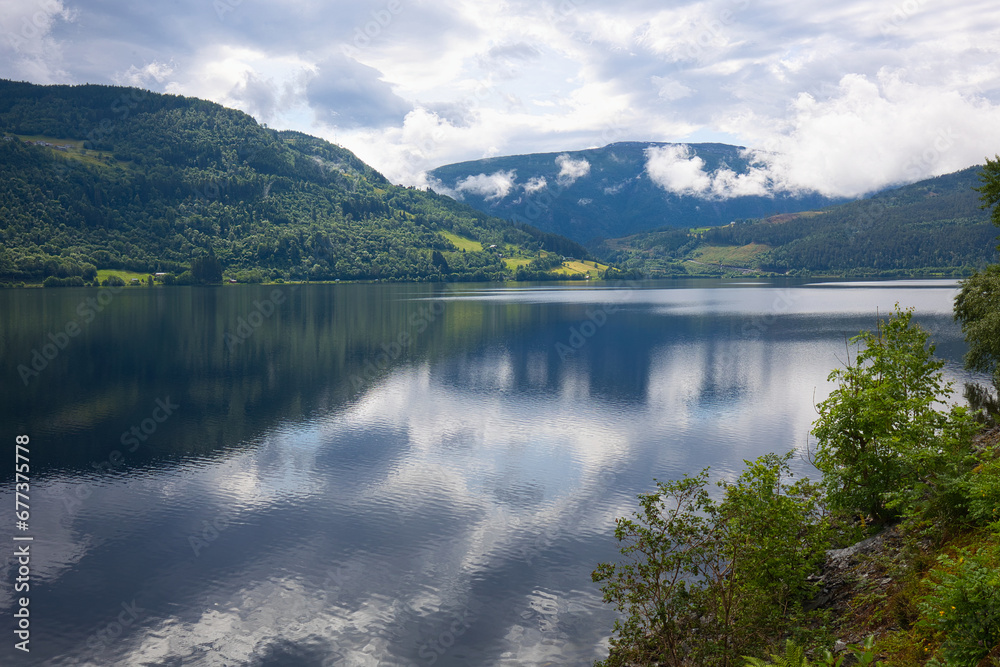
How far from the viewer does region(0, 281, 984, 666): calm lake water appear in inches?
819

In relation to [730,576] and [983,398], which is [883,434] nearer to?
[730,576]

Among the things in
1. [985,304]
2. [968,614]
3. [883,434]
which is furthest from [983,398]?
[968,614]

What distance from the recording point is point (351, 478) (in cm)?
3534

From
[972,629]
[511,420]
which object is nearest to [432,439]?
[511,420]

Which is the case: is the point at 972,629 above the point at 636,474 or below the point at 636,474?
above

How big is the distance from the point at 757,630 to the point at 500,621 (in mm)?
8512

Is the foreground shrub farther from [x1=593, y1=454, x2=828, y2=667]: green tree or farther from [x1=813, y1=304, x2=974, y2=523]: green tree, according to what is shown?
[x1=813, y1=304, x2=974, y2=523]: green tree

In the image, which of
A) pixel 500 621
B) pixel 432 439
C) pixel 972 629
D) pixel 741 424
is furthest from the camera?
pixel 741 424

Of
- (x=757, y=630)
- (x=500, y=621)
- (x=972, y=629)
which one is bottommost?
(x=500, y=621)

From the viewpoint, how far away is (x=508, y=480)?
35031 mm

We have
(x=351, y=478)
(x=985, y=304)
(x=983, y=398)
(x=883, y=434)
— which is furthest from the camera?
(x=983, y=398)

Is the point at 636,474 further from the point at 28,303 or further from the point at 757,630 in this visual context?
the point at 28,303

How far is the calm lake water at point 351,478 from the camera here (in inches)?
819

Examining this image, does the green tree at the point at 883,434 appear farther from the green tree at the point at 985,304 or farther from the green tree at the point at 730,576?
the green tree at the point at 985,304
